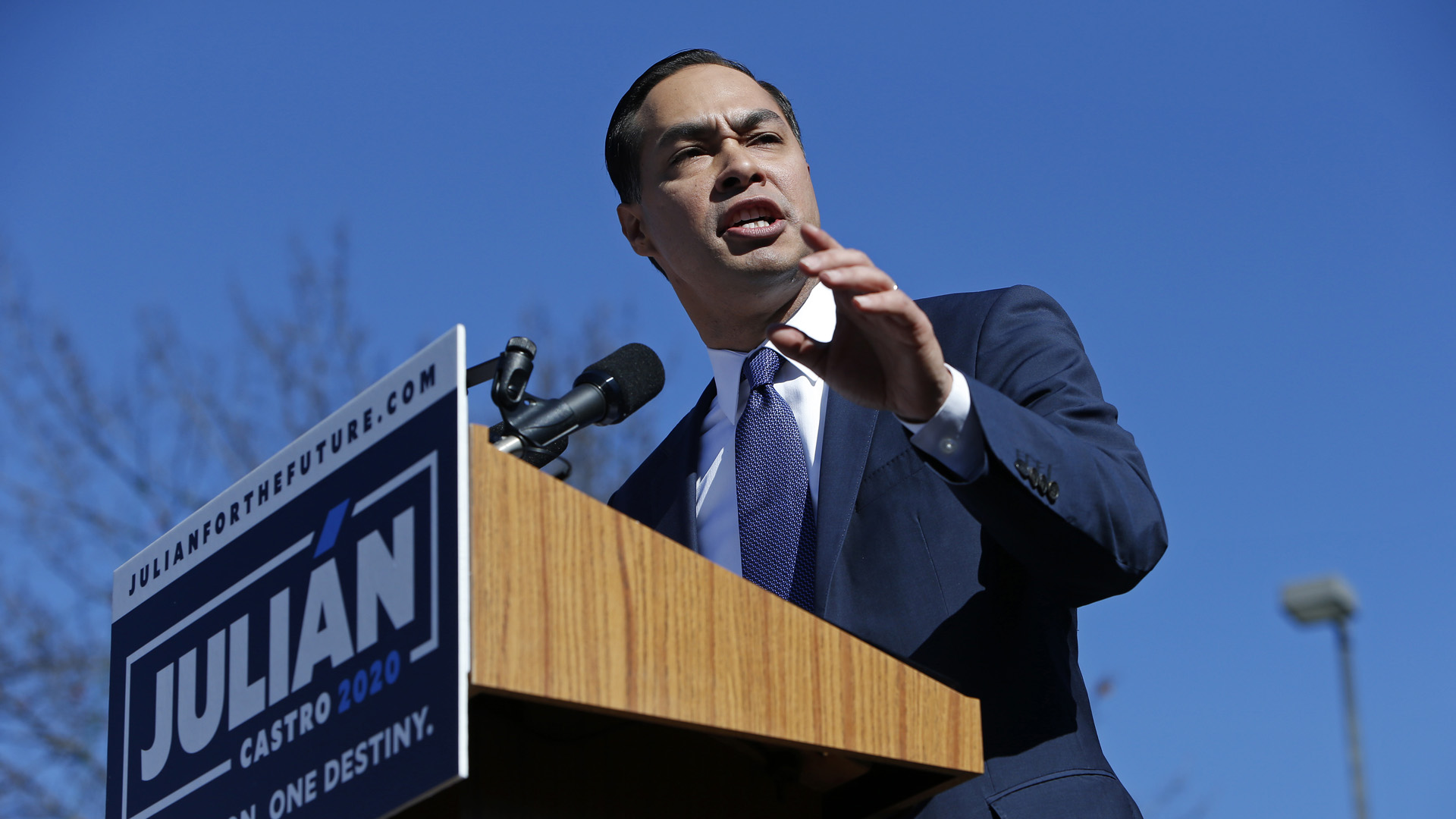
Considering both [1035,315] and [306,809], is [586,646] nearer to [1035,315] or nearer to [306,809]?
[306,809]

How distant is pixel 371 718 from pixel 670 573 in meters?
0.31

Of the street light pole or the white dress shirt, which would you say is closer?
the white dress shirt

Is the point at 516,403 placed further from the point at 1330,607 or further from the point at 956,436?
the point at 1330,607

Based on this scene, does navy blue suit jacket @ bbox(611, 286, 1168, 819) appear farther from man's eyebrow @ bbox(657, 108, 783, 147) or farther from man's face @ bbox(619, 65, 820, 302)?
man's eyebrow @ bbox(657, 108, 783, 147)

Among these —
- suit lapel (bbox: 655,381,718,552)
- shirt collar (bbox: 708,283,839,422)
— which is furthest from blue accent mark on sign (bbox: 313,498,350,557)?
shirt collar (bbox: 708,283,839,422)

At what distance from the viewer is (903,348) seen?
1.74 m

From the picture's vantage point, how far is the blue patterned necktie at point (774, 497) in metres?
2.24

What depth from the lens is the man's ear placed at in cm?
340

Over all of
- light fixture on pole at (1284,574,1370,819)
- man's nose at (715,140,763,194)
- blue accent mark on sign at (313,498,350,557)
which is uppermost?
light fixture on pole at (1284,574,1370,819)

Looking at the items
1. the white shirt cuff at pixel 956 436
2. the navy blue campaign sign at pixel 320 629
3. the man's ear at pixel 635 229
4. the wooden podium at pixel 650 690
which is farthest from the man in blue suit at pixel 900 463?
the navy blue campaign sign at pixel 320 629

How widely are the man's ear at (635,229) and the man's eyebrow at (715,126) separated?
28 cm

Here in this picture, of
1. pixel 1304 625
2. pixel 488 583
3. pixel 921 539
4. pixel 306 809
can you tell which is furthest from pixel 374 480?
pixel 1304 625

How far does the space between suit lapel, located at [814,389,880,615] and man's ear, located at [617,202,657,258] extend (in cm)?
110

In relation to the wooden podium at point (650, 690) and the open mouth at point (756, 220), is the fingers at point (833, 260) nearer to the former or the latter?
the wooden podium at point (650, 690)
